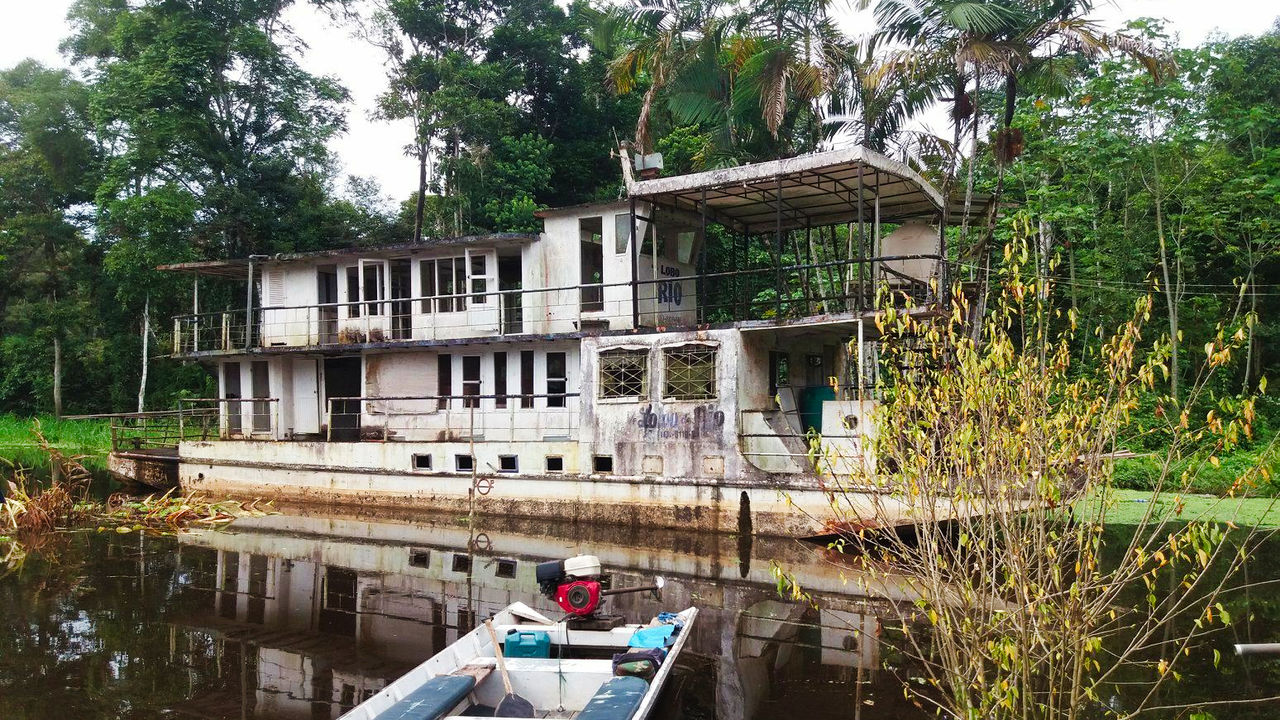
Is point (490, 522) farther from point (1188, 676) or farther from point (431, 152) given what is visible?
point (431, 152)

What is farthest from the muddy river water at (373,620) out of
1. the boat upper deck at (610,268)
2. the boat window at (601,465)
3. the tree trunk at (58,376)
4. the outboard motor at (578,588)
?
the tree trunk at (58,376)

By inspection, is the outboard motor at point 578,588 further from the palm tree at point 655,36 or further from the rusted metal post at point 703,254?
the palm tree at point 655,36

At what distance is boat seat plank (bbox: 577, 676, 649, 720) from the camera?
20.3 ft

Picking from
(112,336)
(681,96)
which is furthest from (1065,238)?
(112,336)

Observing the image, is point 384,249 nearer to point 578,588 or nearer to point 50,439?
point 578,588

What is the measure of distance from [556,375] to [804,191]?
6400mm

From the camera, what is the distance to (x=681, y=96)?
21984mm

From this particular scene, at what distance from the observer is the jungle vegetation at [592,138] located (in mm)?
18953

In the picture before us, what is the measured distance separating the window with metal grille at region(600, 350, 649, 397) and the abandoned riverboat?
4 cm

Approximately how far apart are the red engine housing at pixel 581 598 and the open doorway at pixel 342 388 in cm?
1306

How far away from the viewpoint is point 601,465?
16.6m

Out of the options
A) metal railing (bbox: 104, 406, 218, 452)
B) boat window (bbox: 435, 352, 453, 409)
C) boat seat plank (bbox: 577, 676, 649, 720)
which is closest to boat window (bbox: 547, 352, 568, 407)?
boat window (bbox: 435, 352, 453, 409)

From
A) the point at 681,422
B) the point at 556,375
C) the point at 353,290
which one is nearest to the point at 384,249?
the point at 353,290

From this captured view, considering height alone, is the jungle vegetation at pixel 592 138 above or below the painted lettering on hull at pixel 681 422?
above
